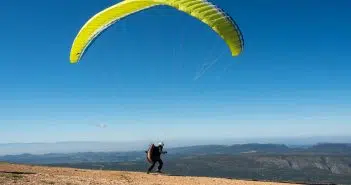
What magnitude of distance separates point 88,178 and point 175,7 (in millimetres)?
15511

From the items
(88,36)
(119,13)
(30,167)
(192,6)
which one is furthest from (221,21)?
(30,167)

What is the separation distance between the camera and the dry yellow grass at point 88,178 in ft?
93.7

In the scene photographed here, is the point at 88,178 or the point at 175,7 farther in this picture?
the point at 88,178

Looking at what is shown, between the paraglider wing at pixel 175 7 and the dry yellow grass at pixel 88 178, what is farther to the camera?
the dry yellow grass at pixel 88 178

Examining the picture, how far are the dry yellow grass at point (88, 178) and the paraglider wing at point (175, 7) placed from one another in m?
7.66

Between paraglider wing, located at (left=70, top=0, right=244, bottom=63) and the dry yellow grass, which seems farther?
the dry yellow grass

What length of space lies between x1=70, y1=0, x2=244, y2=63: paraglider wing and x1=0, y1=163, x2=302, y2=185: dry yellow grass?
25.1 ft

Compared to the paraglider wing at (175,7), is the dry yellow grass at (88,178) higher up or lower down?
lower down

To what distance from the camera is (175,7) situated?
2023 centimetres

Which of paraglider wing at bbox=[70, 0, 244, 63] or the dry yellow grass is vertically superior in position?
paraglider wing at bbox=[70, 0, 244, 63]

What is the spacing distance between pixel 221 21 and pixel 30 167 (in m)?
23.3

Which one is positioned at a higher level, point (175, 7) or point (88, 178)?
point (175, 7)

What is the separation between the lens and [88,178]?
31.3 meters

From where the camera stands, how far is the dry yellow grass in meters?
28.6
